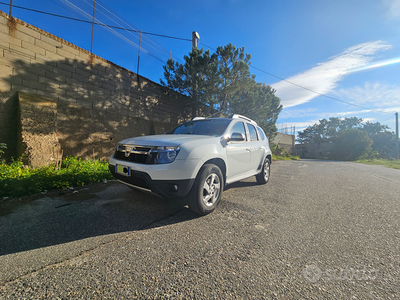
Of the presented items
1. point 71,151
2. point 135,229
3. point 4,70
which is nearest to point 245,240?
point 135,229

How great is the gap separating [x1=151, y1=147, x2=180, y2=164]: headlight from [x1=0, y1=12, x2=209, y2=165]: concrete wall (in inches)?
178

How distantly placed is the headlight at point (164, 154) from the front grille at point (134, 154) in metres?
0.08

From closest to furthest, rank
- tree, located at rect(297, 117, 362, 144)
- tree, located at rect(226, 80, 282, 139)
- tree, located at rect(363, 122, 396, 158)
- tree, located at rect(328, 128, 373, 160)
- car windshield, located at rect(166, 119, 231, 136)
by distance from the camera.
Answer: car windshield, located at rect(166, 119, 231, 136)
tree, located at rect(226, 80, 282, 139)
tree, located at rect(328, 128, 373, 160)
tree, located at rect(363, 122, 396, 158)
tree, located at rect(297, 117, 362, 144)

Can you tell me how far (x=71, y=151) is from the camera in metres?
6.41

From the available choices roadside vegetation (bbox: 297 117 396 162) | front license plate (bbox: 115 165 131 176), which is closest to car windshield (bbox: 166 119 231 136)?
front license plate (bbox: 115 165 131 176)

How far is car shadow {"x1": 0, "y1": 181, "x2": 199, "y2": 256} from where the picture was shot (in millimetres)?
2109

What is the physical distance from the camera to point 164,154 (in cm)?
259

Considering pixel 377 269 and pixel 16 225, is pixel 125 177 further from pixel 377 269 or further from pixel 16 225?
pixel 377 269

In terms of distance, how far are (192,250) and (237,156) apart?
2.09 m

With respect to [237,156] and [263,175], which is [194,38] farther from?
[237,156]

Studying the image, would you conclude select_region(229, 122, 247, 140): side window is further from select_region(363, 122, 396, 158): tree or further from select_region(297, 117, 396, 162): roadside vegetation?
select_region(363, 122, 396, 158): tree

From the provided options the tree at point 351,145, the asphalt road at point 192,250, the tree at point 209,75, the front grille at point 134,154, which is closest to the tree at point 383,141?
the tree at point 351,145

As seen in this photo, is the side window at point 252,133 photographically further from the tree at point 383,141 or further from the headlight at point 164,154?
the tree at point 383,141

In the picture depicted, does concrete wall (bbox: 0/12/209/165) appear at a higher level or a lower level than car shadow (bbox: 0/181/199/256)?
higher
